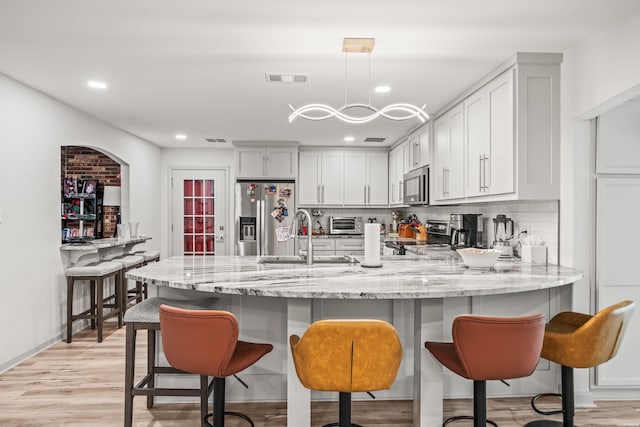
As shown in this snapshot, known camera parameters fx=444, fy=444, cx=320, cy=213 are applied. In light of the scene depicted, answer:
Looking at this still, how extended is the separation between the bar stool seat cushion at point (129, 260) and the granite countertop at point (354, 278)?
83.0 inches

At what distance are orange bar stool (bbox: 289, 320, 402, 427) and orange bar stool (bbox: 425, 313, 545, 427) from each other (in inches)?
12.5

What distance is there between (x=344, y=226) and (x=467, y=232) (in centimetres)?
292

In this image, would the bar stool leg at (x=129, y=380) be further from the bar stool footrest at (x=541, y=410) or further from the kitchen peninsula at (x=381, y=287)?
the bar stool footrest at (x=541, y=410)

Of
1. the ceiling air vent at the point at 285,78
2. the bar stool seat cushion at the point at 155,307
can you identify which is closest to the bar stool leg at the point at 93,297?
the bar stool seat cushion at the point at 155,307

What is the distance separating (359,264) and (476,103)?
5.87 ft

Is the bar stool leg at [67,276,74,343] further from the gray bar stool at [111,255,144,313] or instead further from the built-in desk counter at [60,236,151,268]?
the gray bar stool at [111,255,144,313]

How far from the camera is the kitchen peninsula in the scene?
2113mm

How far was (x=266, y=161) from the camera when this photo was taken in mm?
6766

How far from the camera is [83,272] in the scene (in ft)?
14.2

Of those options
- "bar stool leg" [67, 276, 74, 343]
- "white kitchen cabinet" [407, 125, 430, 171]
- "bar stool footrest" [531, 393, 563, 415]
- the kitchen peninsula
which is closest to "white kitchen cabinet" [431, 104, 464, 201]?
"white kitchen cabinet" [407, 125, 430, 171]

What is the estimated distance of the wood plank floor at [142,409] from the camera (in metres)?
2.67

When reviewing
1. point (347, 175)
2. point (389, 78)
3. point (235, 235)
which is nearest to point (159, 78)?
point (389, 78)

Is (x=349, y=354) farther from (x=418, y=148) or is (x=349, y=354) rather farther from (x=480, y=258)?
(x=418, y=148)

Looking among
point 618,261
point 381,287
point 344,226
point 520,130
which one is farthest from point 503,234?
point 344,226
